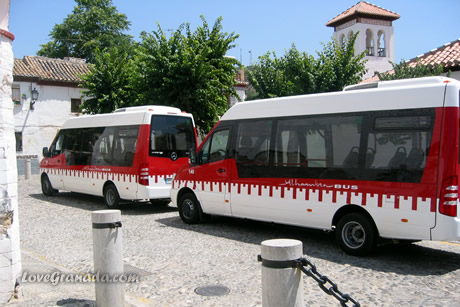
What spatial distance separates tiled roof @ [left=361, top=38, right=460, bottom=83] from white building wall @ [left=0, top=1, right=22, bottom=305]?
1571 cm

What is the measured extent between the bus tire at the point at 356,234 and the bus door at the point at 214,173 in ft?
8.48

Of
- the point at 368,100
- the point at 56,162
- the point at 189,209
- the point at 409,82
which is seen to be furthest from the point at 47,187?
→ the point at 409,82

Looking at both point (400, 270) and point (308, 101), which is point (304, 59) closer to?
point (308, 101)

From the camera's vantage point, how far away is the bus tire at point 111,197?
471 inches

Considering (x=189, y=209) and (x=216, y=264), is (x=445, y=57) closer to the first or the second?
(x=189, y=209)

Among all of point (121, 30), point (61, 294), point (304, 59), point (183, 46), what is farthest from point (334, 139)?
point (121, 30)

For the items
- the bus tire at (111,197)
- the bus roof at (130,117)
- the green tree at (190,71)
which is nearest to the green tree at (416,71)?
the green tree at (190,71)

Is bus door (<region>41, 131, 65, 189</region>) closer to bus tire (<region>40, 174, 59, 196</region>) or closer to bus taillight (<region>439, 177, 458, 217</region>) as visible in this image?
bus tire (<region>40, 174, 59, 196</region>)

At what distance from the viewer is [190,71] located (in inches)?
643

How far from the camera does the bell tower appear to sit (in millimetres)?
35500

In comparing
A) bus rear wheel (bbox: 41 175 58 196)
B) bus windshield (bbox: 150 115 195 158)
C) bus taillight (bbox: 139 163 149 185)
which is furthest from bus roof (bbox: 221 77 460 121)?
bus rear wheel (bbox: 41 175 58 196)

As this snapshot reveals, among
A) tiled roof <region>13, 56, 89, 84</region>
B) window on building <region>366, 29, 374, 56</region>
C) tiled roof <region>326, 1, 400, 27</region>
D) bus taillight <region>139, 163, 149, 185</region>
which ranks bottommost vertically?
bus taillight <region>139, 163, 149, 185</region>

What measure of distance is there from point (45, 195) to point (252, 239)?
1009cm

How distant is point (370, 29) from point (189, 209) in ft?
102
